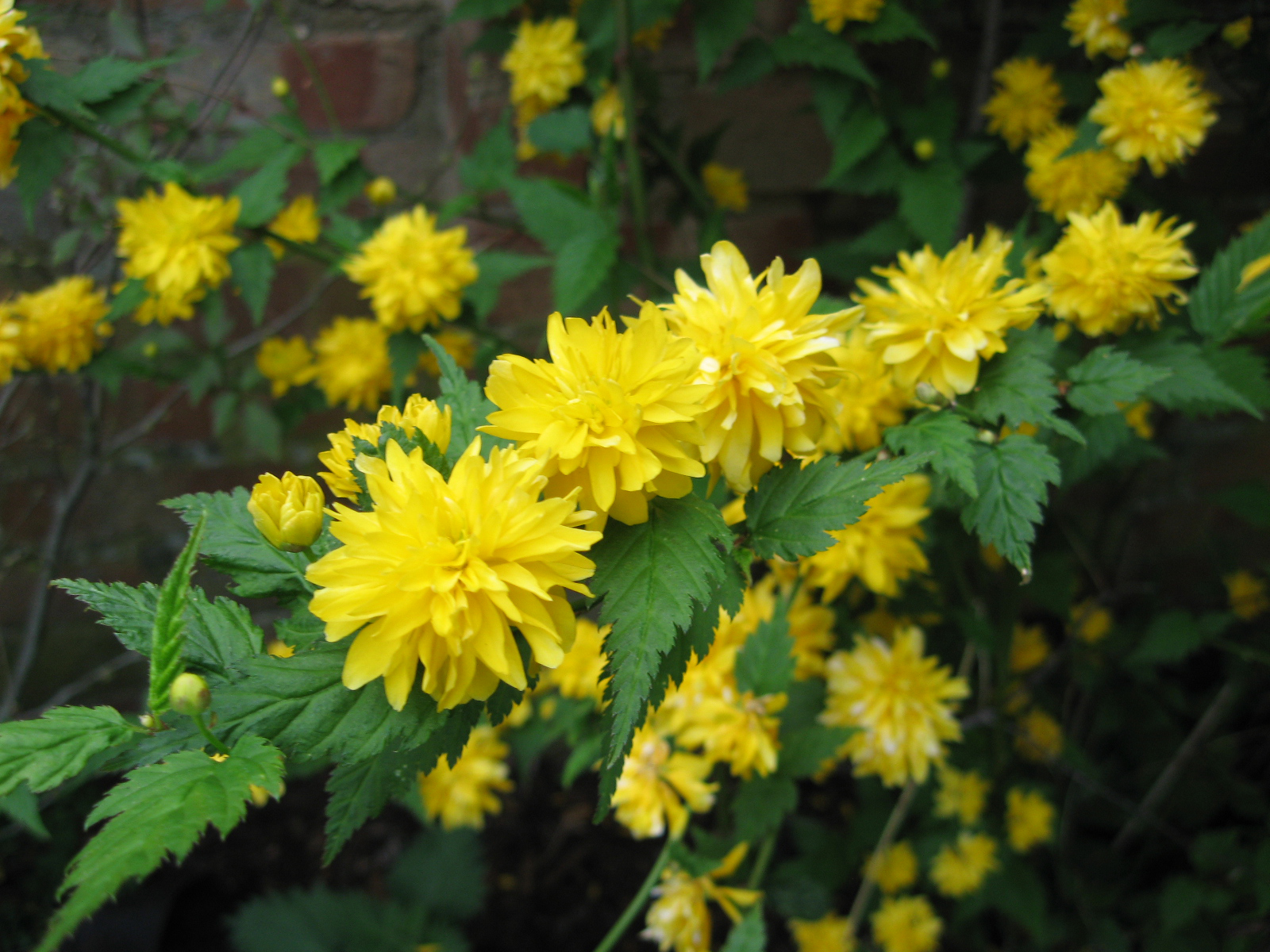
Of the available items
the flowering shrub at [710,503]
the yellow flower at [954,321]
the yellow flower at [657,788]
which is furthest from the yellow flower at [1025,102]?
the yellow flower at [657,788]

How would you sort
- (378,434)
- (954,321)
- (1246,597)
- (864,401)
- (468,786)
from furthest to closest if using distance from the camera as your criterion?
(1246,597)
(468,786)
(864,401)
(954,321)
(378,434)

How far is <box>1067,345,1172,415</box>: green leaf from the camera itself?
2.00ft

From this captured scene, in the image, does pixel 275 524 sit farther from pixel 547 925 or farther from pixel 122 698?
pixel 122 698

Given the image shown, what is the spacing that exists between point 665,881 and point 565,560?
0.57 metres

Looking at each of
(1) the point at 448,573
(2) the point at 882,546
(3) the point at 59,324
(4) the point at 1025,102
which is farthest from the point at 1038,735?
(3) the point at 59,324

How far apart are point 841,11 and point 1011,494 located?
75 cm

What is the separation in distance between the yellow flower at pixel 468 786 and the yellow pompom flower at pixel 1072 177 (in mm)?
1035

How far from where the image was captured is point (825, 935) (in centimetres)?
112

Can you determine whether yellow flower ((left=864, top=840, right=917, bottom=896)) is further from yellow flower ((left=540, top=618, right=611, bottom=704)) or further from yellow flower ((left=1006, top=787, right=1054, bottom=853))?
yellow flower ((left=540, top=618, right=611, bottom=704))

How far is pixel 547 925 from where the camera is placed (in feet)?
4.54

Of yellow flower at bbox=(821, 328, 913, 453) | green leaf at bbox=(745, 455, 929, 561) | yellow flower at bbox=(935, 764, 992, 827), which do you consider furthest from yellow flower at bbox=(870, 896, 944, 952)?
green leaf at bbox=(745, 455, 929, 561)

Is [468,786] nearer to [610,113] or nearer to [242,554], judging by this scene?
[242,554]

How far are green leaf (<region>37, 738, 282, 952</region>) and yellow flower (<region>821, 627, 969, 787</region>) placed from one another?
673 millimetres

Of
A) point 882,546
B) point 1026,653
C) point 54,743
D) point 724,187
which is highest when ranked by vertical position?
point 54,743
